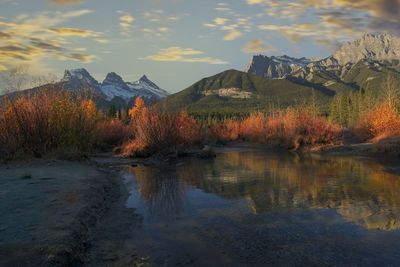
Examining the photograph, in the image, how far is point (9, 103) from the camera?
26609 millimetres

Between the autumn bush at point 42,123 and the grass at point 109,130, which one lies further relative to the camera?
the grass at point 109,130

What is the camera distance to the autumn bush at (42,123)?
2652 centimetres

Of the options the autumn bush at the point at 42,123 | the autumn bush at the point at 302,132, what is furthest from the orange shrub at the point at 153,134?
the autumn bush at the point at 302,132

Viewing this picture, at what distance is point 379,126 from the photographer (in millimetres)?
58562

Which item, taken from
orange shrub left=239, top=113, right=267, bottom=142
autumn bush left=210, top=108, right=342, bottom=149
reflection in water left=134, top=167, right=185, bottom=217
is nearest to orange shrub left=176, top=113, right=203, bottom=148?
autumn bush left=210, top=108, right=342, bottom=149

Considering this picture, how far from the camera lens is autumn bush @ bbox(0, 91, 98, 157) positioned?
1044 inches

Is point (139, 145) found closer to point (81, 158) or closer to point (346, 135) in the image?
point (81, 158)

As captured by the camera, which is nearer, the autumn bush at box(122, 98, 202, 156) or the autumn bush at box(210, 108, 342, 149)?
the autumn bush at box(122, 98, 202, 156)

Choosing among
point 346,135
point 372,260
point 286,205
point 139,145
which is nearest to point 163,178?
point 286,205

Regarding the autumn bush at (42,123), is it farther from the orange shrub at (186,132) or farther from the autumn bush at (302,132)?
the autumn bush at (302,132)

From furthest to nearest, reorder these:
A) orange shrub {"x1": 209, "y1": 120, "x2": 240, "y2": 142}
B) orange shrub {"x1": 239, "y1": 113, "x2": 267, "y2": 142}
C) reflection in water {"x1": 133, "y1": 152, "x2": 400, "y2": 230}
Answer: orange shrub {"x1": 209, "y1": 120, "x2": 240, "y2": 142}
orange shrub {"x1": 239, "y1": 113, "x2": 267, "y2": 142}
reflection in water {"x1": 133, "y1": 152, "x2": 400, "y2": 230}

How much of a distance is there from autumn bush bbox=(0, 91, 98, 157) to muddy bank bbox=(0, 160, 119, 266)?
16.9ft

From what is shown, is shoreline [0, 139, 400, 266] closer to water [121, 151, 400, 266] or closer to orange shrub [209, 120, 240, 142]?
water [121, 151, 400, 266]

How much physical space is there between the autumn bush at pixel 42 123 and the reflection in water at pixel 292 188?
5.64 metres
